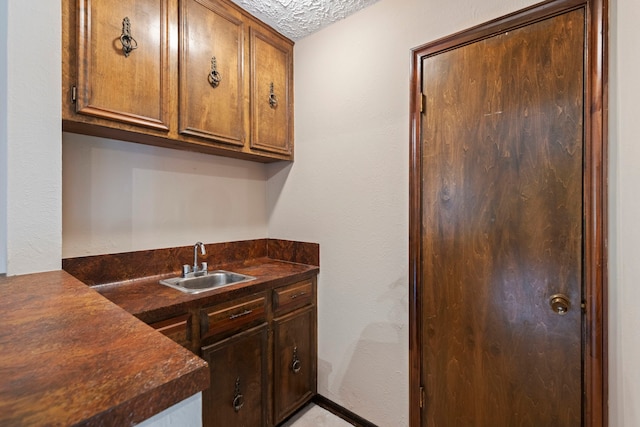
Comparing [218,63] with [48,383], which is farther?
[218,63]

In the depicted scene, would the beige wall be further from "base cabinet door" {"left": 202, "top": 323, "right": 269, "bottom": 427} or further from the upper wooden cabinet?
"base cabinet door" {"left": 202, "top": 323, "right": 269, "bottom": 427}

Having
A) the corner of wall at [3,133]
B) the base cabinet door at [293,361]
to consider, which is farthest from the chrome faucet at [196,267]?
the corner of wall at [3,133]

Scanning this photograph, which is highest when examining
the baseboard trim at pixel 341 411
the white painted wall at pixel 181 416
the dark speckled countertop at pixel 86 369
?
the dark speckled countertop at pixel 86 369

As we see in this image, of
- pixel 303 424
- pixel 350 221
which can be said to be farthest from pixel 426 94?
pixel 303 424

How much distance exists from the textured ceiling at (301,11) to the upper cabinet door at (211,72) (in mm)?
150

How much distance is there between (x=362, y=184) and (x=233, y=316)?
105cm

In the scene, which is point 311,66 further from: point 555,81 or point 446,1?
point 555,81

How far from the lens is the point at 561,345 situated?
4.11ft

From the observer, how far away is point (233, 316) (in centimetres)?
156

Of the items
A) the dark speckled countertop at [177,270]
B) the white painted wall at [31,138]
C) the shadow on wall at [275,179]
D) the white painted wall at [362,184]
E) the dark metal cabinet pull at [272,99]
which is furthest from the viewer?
the shadow on wall at [275,179]

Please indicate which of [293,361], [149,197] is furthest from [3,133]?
[293,361]

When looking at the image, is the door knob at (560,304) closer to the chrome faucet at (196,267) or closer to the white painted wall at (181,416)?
the white painted wall at (181,416)

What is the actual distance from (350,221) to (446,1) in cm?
128

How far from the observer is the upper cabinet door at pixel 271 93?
6.43 ft
